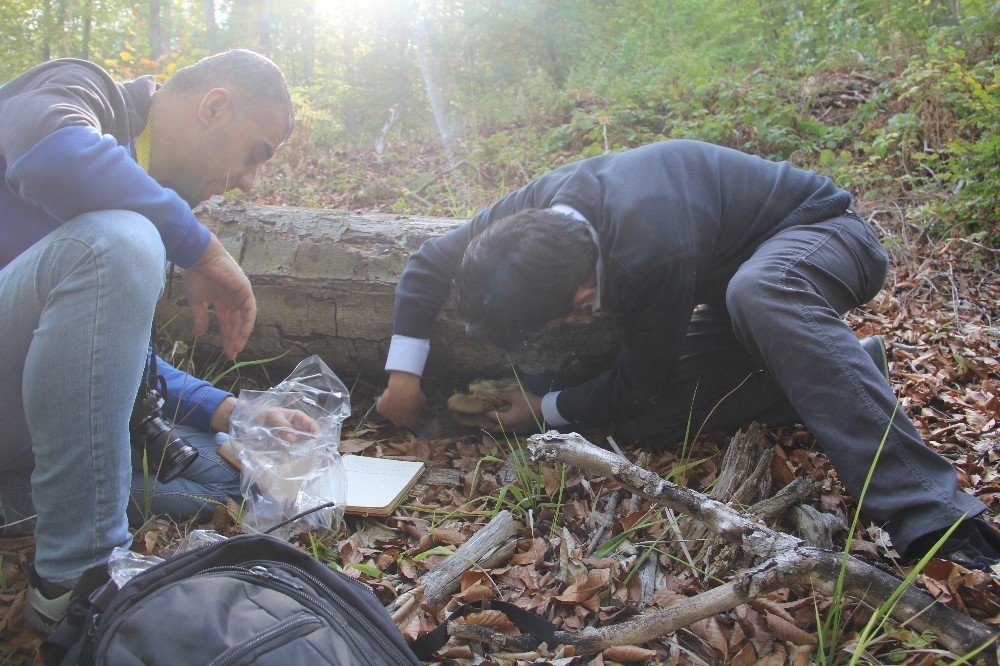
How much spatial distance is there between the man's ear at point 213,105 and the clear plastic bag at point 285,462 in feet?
3.29

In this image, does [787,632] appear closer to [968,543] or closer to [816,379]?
[968,543]

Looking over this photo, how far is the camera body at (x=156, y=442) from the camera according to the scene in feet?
7.36

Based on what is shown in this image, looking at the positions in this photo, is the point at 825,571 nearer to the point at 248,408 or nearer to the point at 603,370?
the point at 603,370

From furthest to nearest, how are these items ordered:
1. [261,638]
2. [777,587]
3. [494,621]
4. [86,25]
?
[86,25]
[494,621]
[777,587]
[261,638]

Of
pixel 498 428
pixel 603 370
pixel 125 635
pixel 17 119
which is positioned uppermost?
pixel 17 119

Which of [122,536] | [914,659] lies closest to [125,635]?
[122,536]

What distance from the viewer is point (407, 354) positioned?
2.74m

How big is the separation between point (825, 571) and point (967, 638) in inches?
11.5

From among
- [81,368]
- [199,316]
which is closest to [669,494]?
[81,368]

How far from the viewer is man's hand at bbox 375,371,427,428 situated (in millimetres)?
2764

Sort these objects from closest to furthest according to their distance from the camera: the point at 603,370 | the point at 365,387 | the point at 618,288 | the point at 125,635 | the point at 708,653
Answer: the point at 125,635
the point at 708,653
the point at 618,288
the point at 603,370
the point at 365,387

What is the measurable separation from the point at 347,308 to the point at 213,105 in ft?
3.32

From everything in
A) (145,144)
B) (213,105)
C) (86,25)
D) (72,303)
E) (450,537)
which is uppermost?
(86,25)

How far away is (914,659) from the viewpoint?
1521mm
